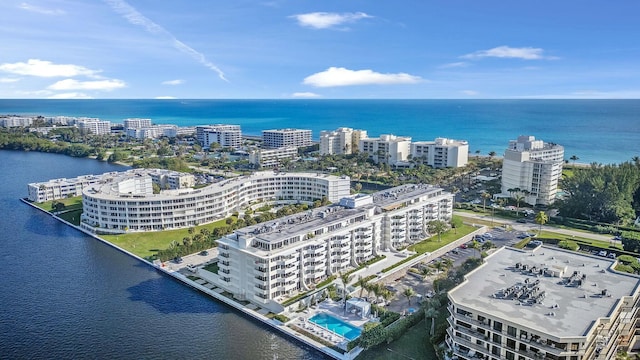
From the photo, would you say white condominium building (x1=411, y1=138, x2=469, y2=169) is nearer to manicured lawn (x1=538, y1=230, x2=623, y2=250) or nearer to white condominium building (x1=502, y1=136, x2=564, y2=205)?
white condominium building (x1=502, y1=136, x2=564, y2=205)

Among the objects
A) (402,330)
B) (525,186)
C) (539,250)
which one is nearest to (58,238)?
(402,330)

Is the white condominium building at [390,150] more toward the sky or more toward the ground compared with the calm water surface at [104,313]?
more toward the sky

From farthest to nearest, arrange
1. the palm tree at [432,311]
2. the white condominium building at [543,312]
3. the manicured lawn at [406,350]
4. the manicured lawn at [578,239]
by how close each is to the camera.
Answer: the manicured lawn at [578,239] < the palm tree at [432,311] < the manicured lawn at [406,350] < the white condominium building at [543,312]

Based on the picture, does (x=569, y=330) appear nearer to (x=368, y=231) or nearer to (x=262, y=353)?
(x=262, y=353)

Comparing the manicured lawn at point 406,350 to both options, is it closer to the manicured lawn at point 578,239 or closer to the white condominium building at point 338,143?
the manicured lawn at point 578,239

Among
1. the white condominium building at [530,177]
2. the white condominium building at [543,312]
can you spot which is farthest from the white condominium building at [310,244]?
the white condominium building at [530,177]

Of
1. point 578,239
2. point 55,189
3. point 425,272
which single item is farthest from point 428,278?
point 55,189
